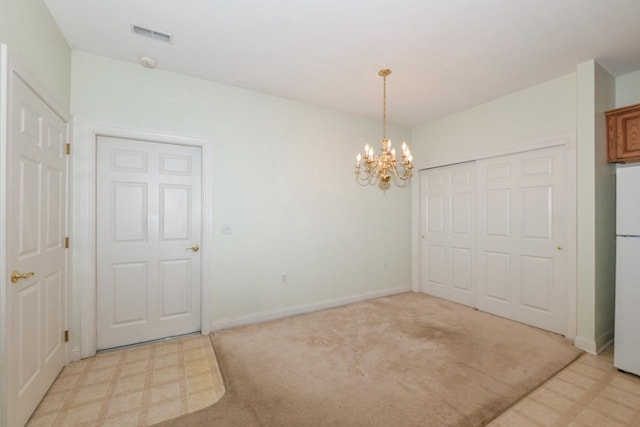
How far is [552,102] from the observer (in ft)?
10.0

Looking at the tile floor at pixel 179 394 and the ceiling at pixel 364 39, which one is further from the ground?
the ceiling at pixel 364 39

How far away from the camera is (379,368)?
7.75 feet

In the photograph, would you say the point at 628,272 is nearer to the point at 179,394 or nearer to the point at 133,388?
the point at 179,394

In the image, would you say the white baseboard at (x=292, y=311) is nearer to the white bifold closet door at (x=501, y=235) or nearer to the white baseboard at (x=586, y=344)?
the white bifold closet door at (x=501, y=235)

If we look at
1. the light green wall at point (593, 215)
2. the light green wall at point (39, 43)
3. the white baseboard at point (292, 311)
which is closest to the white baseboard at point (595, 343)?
the light green wall at point (593, 215)

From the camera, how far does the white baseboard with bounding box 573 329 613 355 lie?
2.64 m

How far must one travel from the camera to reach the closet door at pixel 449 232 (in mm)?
3994

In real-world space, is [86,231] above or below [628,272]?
above

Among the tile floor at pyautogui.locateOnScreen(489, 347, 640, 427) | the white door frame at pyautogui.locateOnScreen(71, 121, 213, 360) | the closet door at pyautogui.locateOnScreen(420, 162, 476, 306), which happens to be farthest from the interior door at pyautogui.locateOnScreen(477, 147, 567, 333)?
the white door frame at pyautogui.locateOnScreen(71, 121, 213, 360)

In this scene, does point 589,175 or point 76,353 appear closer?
point 76,353

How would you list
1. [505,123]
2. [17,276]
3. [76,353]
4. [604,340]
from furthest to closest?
1. [505,123]
2. [604,340]
3. [76,353]
4. [17,276]

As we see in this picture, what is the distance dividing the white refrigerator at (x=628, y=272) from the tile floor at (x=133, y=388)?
3.23 meters

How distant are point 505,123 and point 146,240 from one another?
4.39 meters

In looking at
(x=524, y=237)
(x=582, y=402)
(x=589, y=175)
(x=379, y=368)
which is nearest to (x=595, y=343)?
(x=582, y=402)
